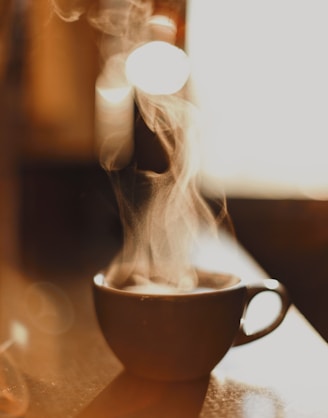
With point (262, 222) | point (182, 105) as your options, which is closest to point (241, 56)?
point (262, 222)

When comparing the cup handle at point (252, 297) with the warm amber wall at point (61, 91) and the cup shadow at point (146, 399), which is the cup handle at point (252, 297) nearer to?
the cup shadow at point (146, 399)

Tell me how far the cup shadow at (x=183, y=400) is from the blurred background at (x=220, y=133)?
0.73 metres

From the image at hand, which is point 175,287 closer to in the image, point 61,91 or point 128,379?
point 128,379

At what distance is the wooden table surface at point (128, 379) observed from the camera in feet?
1.41

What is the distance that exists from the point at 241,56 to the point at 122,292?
239cm

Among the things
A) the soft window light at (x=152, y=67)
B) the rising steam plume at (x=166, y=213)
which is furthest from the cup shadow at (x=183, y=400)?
the soft window light at (x=152, y=67)

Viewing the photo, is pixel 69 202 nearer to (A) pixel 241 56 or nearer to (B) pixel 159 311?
(A) pixel 241 56

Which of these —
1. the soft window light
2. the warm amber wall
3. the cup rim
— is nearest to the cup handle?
the cup rim

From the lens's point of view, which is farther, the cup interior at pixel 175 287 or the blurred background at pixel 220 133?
the blurred background at pixel 220 133

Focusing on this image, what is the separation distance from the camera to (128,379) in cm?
49

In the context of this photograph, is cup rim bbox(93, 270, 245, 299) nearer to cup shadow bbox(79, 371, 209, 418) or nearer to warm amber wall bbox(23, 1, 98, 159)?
cup shadow bbox(79, 371, 209, 418)

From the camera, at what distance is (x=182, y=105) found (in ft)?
2.53

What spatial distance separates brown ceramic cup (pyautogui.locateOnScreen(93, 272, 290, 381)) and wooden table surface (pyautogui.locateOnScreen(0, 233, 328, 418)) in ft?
0.05

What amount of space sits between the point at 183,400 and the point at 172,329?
51mm
